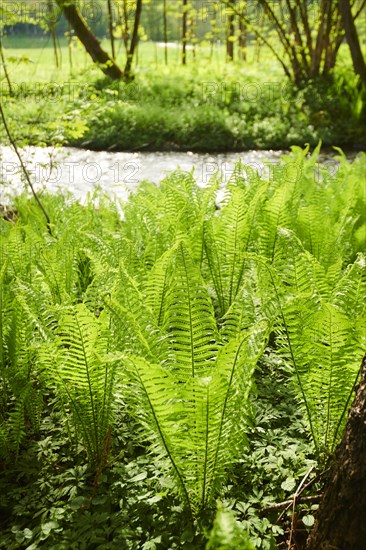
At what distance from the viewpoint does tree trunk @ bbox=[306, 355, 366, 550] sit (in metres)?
1.21

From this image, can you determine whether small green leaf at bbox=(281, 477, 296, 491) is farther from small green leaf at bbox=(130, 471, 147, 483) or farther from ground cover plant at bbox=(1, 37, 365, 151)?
ground cover plant at bbox=(1, 37, 365, 151)

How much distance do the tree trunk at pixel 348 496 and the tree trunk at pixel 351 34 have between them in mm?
6107

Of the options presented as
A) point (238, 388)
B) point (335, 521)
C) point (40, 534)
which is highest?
point (238, 388)

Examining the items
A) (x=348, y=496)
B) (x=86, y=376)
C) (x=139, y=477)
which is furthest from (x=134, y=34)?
(x=348, y=496)

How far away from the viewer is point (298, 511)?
1622mm

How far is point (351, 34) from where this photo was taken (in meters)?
6.71

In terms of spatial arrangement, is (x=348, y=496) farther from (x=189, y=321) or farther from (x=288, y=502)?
(x=189, y=321)

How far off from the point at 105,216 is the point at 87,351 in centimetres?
203

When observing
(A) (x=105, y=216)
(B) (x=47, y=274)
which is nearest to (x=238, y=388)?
(B) (x=47, y=274)

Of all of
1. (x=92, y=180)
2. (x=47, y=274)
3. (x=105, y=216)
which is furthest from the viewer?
(x=92, y=180)

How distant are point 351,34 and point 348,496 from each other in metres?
6.69

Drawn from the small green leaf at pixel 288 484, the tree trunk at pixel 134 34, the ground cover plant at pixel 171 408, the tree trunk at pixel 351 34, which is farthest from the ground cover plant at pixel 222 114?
the small green leaf at pixel 288 484

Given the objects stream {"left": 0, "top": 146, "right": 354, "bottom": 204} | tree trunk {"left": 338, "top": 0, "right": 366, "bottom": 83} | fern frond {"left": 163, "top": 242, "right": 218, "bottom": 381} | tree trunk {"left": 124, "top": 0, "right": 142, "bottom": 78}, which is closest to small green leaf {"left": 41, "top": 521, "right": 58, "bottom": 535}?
fern frond {"left": 163, "top": 242, "right": 218, "bottom": 381}

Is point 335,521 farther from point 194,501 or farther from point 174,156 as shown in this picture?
point 174,156
